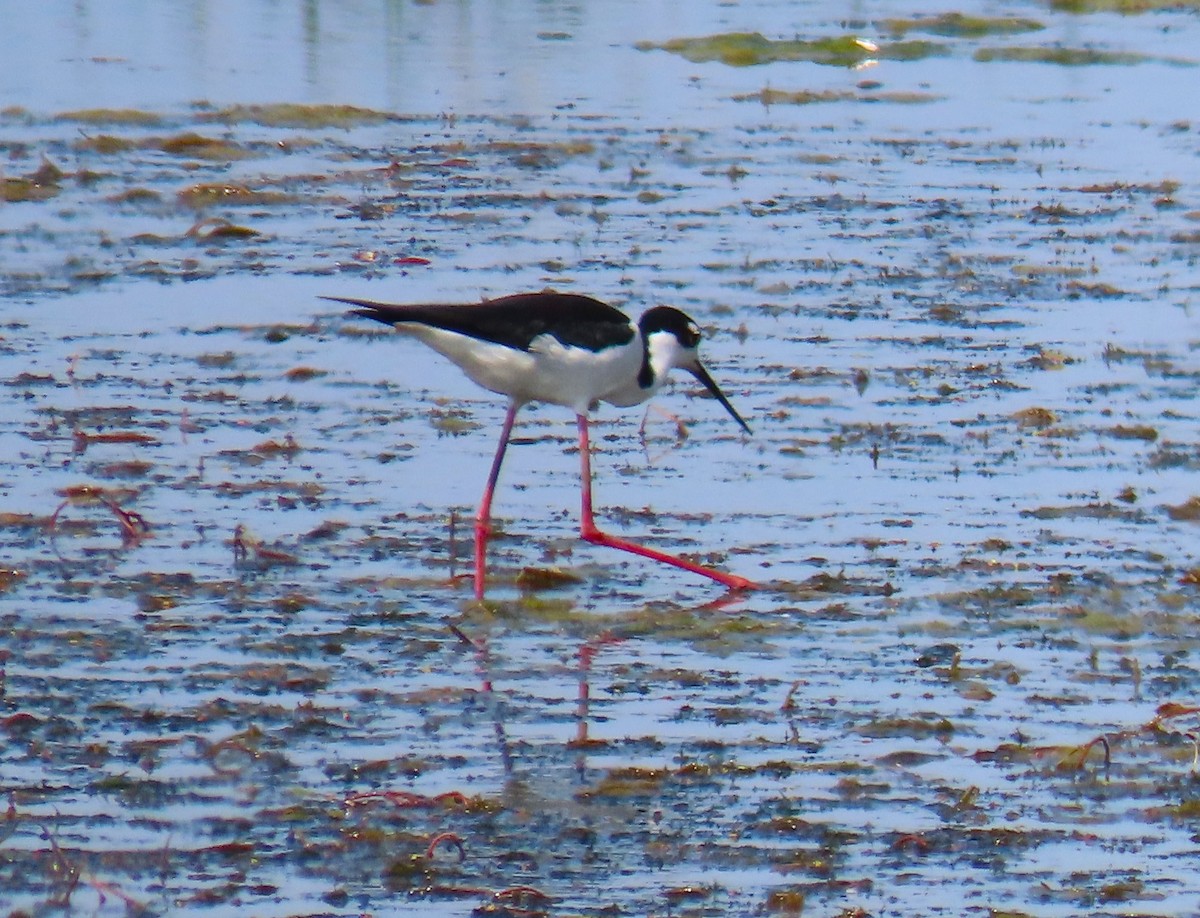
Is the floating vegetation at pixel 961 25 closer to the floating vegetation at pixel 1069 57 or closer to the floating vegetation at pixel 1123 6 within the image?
the floating vegetation at pixel 1123 6

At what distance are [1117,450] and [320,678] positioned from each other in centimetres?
387

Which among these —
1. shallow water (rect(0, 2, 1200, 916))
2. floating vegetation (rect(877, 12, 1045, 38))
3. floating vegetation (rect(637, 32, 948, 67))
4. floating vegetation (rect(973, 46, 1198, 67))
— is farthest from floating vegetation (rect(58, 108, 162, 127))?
floating vegetation (rect(877, 12, 1045, 38))

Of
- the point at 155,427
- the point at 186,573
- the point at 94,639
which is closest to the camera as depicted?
the point at 94,639

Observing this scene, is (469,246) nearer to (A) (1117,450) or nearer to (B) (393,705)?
(A) (1117,450)

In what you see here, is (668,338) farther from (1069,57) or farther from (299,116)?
(1069,57)

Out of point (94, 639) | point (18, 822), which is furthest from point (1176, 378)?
point (18, 822)

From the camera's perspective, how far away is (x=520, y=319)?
8469 mm

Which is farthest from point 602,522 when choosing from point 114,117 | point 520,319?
point 114,117

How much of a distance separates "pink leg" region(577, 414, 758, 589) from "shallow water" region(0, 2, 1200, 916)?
0.06 metres

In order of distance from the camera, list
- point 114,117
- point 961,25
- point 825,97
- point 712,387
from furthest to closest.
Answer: point 961,25
point 825,97
point 114,117
point 712,387

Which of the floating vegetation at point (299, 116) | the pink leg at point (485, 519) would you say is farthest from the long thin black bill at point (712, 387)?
the floating vegetation at point (299, 116)

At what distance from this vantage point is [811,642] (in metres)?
7.32

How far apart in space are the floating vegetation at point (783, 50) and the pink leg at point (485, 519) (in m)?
12.6

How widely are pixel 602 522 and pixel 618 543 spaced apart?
1.51 ft
